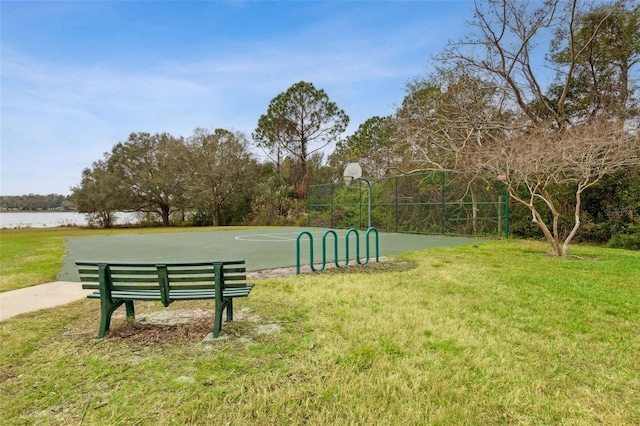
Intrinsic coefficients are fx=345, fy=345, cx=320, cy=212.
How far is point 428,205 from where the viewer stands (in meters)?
14.8

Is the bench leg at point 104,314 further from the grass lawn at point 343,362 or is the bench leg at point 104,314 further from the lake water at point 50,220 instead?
the lake water at point 50,220

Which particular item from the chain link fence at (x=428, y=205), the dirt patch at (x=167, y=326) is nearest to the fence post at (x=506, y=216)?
the chain link fence at (x=428, y=205)

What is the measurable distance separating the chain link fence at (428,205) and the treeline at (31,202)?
1162 inches

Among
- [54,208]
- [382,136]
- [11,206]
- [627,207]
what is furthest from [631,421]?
[11,206]

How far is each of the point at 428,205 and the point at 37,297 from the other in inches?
526

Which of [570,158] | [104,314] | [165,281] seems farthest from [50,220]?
[570,158]

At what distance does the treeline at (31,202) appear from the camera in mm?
33353

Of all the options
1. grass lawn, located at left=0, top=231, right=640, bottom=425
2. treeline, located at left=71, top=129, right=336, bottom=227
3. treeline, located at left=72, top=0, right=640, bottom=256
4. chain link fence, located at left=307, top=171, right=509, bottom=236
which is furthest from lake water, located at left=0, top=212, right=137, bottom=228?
grass lawn, located at left=0, top=231, right=640, bottom=425

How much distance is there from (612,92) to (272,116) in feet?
66.7

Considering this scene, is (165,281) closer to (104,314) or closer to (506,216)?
(104,314)

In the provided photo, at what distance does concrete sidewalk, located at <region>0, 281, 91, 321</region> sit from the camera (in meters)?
3.91

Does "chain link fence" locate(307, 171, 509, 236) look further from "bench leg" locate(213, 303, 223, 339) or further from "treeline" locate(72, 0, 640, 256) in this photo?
"bench leg" locate(213, 303, 223, 339)

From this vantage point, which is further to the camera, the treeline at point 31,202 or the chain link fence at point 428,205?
the treeline at point 31,202

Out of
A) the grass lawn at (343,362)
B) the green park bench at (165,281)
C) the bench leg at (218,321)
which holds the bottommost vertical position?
the grass lawn at (343,362)
